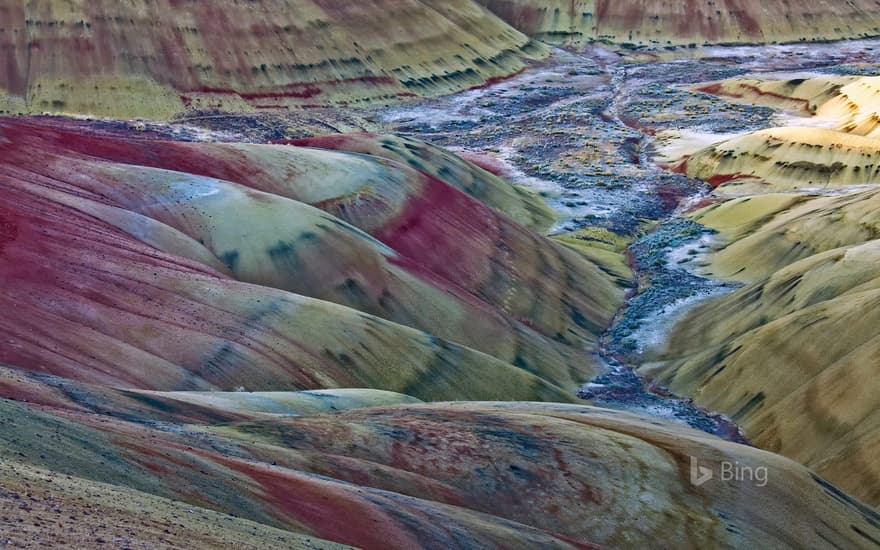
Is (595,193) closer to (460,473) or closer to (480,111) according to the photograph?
(480,111)

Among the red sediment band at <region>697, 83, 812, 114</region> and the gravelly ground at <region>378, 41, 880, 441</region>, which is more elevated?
the red sediment band at <region>697, 83, 812, 114</region>

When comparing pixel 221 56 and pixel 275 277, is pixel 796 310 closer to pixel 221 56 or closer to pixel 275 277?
pixel 275 277

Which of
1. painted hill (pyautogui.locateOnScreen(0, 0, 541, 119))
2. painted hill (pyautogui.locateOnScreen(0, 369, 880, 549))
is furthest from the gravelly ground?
painted hill (pyautogui.locateOnScreen(0, 369, 880, 549))

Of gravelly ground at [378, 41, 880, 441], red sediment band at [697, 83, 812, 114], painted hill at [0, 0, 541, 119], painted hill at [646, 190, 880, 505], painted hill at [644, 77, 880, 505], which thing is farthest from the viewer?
red sediment band at [697, 83, 812, 114]

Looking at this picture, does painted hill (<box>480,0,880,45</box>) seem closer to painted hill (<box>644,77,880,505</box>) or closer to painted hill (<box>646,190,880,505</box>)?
painted hill (<box>644,77,880,505</box>)

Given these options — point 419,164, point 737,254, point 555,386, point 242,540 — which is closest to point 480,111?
point 419,164

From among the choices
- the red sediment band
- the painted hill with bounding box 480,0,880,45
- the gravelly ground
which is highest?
the painted hill with bounding box 480,0,880,45

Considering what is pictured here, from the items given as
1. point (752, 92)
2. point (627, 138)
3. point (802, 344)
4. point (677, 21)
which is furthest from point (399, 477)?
point (677, 21)

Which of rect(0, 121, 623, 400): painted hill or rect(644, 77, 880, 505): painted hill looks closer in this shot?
rect(0, 121, 623, 400): painted hill
